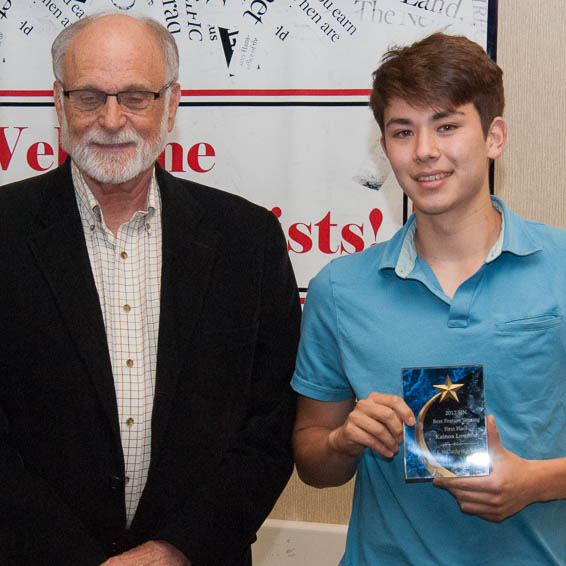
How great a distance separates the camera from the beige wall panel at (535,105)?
2613 mm

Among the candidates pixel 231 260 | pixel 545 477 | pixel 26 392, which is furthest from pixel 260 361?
pixel 545 477

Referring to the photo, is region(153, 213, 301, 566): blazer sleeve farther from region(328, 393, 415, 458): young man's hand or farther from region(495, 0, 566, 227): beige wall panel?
region(495, 0, 566, 227): beige wall panel

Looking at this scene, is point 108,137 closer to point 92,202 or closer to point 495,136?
point 92,202

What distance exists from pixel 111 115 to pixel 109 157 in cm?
10

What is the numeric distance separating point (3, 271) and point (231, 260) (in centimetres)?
51

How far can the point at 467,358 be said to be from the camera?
1.43m

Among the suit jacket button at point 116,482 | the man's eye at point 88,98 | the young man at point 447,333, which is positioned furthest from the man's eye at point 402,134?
the suit jacket button at point 116,482

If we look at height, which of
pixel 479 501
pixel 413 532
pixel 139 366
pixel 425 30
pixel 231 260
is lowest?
pixel 413 532

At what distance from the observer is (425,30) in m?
2.60

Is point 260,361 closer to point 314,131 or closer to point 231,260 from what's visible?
point 231,260

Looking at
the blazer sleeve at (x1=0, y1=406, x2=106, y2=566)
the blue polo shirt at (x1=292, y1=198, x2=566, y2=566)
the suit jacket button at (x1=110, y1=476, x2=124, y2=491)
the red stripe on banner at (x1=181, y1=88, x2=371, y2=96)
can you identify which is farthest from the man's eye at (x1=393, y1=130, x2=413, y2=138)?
the red stripe on banner at (x1=181, y1=88, x2=371, y2=96)

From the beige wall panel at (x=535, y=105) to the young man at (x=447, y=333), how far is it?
116 cm

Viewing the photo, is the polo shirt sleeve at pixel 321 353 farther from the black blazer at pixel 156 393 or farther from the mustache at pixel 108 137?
the mustache at pixel 108 137

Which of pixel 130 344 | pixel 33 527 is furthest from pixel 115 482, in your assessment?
pixel 130 344
